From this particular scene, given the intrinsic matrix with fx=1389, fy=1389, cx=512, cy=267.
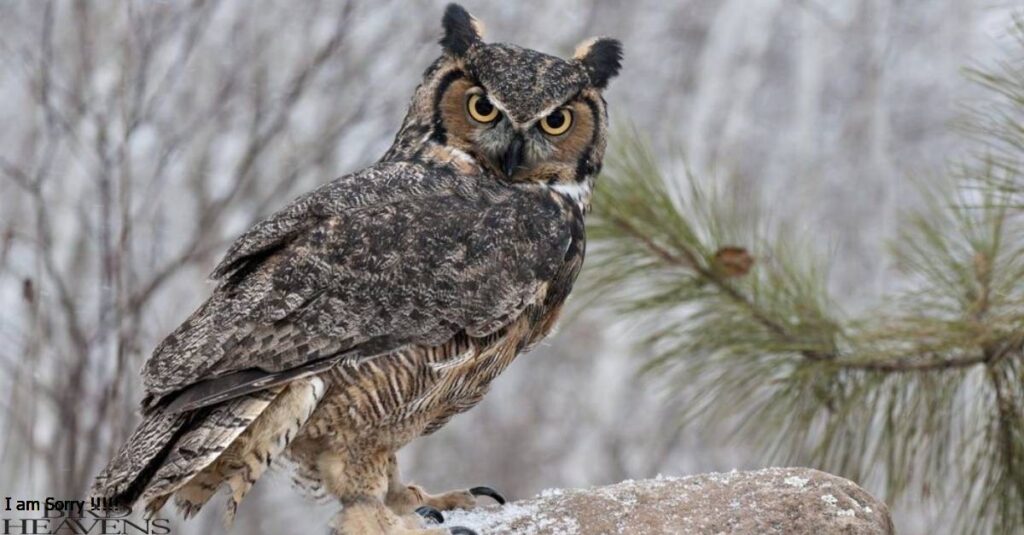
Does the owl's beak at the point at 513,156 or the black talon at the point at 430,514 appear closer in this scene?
the owl's beak at the point at 513,156

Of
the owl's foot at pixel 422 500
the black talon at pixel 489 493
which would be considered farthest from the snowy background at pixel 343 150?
the black talon at pixel 489 493

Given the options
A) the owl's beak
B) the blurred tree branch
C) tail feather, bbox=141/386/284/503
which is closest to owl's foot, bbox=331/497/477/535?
tail feather, bbox=141/386/284/503

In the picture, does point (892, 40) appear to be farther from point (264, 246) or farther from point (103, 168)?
point (264, 246)

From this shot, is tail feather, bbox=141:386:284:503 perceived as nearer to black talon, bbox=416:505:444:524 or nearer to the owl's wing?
the owl's wing

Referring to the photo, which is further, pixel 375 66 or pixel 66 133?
pixel 375 66

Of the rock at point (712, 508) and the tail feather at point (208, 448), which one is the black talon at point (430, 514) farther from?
the tail feather at point (208, 448)

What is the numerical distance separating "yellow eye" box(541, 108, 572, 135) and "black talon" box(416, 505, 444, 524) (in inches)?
30.4

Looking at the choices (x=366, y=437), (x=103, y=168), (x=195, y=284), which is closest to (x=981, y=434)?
(x=366, y=437)

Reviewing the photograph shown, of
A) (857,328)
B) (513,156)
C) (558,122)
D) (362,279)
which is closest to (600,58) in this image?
(558,122)

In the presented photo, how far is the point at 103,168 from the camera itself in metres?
3.74

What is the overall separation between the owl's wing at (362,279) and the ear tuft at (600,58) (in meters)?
0.27

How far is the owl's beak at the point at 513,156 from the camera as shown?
255cm

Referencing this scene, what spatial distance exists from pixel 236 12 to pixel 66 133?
170 centimetres

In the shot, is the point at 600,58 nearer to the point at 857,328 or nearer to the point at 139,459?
the point at 857,328
